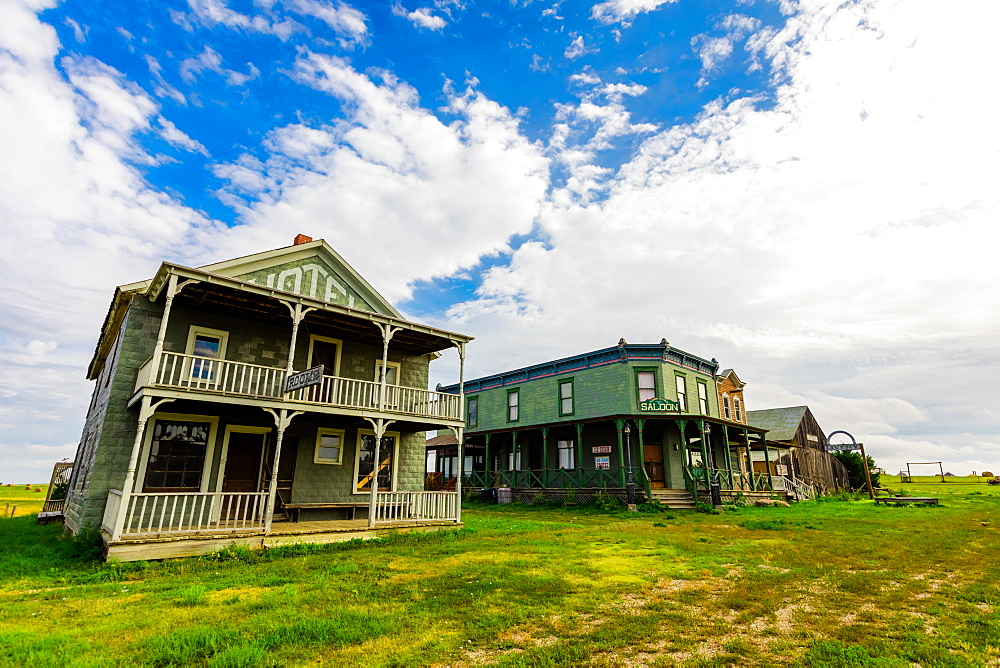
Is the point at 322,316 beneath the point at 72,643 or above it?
above

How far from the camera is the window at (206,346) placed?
1370 cm

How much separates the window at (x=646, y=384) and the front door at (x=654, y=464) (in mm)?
2451

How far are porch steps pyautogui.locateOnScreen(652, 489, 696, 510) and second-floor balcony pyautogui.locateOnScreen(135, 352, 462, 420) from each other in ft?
39.0

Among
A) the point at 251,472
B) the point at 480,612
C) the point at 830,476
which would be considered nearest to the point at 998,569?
the point at 480,612

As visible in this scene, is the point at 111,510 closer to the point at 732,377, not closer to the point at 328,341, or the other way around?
the point at 328,341

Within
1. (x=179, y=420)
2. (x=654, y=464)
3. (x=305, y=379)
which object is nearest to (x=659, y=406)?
(x=654, y=464)

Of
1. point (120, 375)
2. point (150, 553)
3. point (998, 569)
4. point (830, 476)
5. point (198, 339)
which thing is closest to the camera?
point (998, 569)

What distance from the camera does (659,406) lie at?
82.8 feet

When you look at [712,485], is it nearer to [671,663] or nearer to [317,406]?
[317,406]

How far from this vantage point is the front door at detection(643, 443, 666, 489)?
25.2 metres

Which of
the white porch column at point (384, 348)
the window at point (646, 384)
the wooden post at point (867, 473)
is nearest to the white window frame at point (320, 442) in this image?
the white porch column at point (384, 348)

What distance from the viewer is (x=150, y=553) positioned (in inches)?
400

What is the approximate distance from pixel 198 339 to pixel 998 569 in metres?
18.2

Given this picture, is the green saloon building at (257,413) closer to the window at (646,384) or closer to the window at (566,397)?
the window at (566,397)
